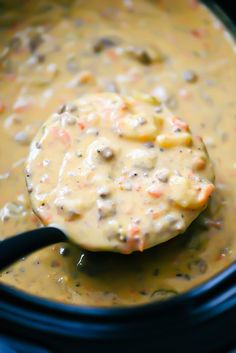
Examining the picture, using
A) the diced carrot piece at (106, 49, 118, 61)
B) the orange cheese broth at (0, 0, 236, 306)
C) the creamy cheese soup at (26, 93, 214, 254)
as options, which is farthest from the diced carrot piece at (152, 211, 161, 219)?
the diced carrot piece at (106, 49, 118, 61)

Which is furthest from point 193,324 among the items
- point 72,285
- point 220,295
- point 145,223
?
point 72,285

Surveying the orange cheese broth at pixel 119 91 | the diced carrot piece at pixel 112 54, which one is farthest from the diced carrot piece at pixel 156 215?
the diced carrot piece at pixel 112 54

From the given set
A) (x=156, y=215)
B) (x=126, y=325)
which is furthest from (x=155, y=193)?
(x=126, y=325)

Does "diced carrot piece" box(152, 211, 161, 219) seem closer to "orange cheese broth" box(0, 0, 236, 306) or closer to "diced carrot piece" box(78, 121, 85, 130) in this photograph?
"orange cheese broth" box(0, 0, 236, 306)

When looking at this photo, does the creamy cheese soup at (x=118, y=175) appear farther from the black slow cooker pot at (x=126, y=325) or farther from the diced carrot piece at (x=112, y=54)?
the diced carrot piece at (x=112, y=54)

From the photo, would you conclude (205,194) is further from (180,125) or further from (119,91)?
(119,91)
